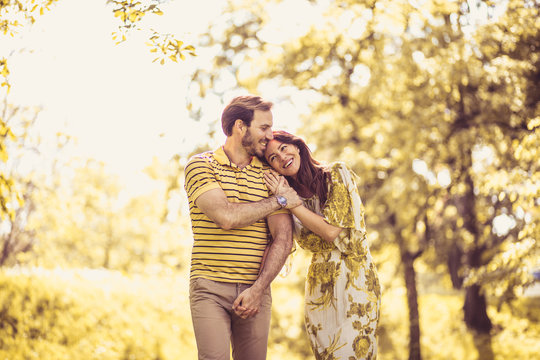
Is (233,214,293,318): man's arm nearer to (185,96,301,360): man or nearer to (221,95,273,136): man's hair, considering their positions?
(185,96,301,360): man

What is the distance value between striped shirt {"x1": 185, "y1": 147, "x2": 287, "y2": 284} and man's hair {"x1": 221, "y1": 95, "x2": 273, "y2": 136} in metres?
0.27

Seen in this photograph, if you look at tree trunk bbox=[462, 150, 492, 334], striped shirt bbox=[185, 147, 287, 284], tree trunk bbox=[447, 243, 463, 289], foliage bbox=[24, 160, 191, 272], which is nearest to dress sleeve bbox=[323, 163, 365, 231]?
striped shirt bbox=[185, 147, 287, 284]

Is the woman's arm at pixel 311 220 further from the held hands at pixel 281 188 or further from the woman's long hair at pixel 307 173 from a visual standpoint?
the woman's long hair at pixel 307 173

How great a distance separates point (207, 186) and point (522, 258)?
341 cm

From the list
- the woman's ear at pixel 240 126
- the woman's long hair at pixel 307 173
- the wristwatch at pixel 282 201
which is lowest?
the wristwatch at pixel 282 201

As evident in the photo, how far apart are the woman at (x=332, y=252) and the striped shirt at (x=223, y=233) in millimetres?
221

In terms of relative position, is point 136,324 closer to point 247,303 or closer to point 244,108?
point 247,303

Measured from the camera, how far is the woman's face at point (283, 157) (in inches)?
147

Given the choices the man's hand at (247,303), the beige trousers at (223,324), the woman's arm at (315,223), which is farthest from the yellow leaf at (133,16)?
the man's hand at (247,303)

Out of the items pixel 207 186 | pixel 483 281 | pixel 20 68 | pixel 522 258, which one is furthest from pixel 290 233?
pixel 20 68

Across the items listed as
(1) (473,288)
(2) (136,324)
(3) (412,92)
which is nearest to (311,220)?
(3) (412,92)

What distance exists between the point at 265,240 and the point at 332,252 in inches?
20.4

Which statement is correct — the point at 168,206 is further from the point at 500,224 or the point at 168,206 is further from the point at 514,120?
the point at 500,224

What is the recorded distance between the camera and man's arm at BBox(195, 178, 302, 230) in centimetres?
324
